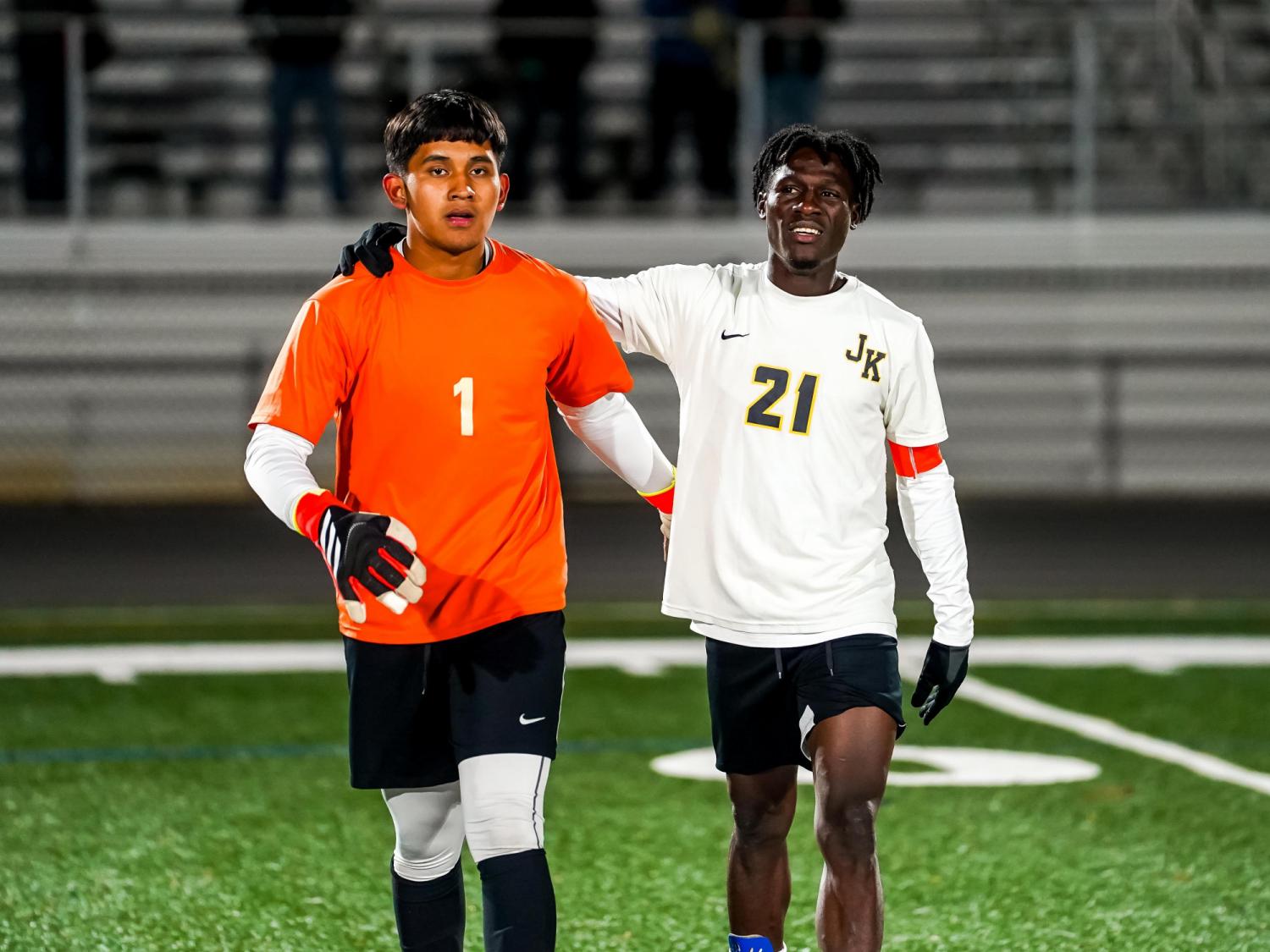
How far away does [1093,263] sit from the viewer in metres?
16.2

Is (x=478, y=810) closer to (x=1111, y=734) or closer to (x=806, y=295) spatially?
(x=806, y=295)

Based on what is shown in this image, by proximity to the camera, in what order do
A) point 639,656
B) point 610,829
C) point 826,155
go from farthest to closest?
point 639,656 → point 610,829 → point 826,155

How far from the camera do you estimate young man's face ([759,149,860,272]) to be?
12.8ft

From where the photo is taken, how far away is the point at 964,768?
6855 millimetres

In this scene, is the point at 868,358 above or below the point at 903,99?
below

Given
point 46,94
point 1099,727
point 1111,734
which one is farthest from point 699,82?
point 1111,734

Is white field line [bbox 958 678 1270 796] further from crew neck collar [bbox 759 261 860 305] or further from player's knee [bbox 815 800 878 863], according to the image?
crew neck collar [bbox 759 261 860 305]

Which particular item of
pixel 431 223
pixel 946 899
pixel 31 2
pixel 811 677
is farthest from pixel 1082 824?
pixel 31 2

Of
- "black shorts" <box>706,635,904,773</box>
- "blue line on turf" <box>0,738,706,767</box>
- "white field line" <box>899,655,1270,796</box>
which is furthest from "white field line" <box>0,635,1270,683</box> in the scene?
"black shorts" <box>706,635,904,773</box>

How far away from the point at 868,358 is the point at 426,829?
1257 mm

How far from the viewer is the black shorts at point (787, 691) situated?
3859mm

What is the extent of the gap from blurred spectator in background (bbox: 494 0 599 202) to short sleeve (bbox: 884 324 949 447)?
11.3 metres

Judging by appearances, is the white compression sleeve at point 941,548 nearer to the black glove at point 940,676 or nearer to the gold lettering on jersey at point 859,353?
the black glove at point 940,676

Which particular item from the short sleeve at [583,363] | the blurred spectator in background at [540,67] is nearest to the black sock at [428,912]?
the short sleeve at [583,363]
